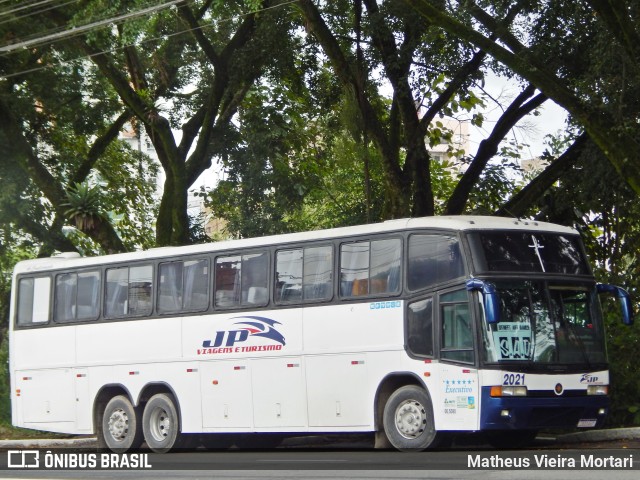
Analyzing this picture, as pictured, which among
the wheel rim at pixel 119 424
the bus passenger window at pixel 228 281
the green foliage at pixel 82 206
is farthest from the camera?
the green foliage at pixel 82 206

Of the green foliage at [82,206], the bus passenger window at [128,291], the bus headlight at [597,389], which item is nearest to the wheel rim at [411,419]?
the bus headlight at [597,389]

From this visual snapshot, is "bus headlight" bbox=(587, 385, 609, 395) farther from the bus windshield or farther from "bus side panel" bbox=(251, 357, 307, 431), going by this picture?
"bus side panel" bbox=(251, 357, 307, 431)

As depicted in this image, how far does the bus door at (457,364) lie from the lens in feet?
51.3

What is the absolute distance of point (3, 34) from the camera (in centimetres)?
2562

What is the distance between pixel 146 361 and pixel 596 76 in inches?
347

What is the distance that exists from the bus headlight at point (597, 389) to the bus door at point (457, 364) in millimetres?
1752

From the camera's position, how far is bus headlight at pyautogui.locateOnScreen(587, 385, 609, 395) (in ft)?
53.1

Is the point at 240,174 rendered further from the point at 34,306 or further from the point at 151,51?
the point at 34,306

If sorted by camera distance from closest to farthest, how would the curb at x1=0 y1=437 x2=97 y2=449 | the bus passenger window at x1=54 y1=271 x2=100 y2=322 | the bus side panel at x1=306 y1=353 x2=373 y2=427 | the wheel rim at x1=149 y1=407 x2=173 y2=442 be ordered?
the bus side panel at x1=306 y1=353 x2=373 y2=427
the wheel rim at x1=149 y1=407 x2=173 y2=442
the bus passenger window at x1=54 y1=271 x2=100 y2=322
the curb at x1=0 y1=437 x2=97 y2=449

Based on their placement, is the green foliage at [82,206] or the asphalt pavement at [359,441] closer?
the asphalt pavement at [359,441]

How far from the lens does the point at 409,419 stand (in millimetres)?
16594

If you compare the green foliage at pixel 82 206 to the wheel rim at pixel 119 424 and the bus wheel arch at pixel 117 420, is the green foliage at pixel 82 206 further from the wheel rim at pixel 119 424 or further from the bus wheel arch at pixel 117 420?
the wheel rim at pixel 119 424

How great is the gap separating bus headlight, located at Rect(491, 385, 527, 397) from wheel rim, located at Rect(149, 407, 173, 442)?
6.78 m

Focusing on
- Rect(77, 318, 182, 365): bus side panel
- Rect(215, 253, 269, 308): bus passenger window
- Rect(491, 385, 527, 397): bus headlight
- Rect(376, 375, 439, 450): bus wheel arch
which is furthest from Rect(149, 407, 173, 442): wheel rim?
Rect(491, 385, 527, 397): bus headlight
